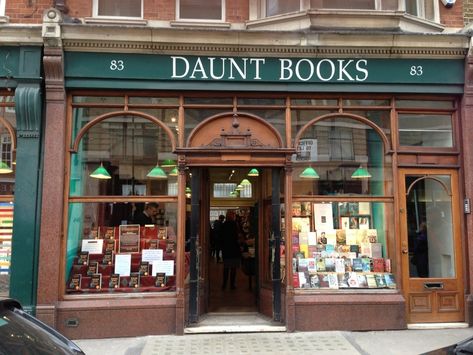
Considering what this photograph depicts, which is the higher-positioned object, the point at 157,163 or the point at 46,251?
the point at 157,163

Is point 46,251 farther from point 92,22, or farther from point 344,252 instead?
point 344,252

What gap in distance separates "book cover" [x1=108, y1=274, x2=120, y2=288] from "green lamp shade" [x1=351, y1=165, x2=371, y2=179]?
4.45 metres

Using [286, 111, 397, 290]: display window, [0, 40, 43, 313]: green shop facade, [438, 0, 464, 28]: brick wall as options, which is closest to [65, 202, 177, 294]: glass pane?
[0, 40, 43, 313]: green shop facade

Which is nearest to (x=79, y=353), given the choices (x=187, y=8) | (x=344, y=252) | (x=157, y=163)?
(x=157, y=163)

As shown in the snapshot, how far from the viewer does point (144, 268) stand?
7484 millimetres

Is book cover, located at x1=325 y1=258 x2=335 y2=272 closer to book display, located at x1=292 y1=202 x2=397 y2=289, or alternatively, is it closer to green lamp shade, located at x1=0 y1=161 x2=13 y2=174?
book display, located at x1=292 y1=202 x2=397 y2=289

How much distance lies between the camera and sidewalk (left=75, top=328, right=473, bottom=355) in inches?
248

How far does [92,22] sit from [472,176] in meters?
7.05

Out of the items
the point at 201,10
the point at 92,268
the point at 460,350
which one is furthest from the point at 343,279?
the point at 201,10

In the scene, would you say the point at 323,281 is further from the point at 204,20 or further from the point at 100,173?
the point at 204,20

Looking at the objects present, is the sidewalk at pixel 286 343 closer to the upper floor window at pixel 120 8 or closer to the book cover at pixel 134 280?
the book cover at pixel 134 280

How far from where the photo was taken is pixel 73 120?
24.7 feet

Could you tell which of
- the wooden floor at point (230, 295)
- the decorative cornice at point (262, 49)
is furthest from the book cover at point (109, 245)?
the decorative cornice at point (262, 49)

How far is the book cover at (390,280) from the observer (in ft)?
A: 24.9
